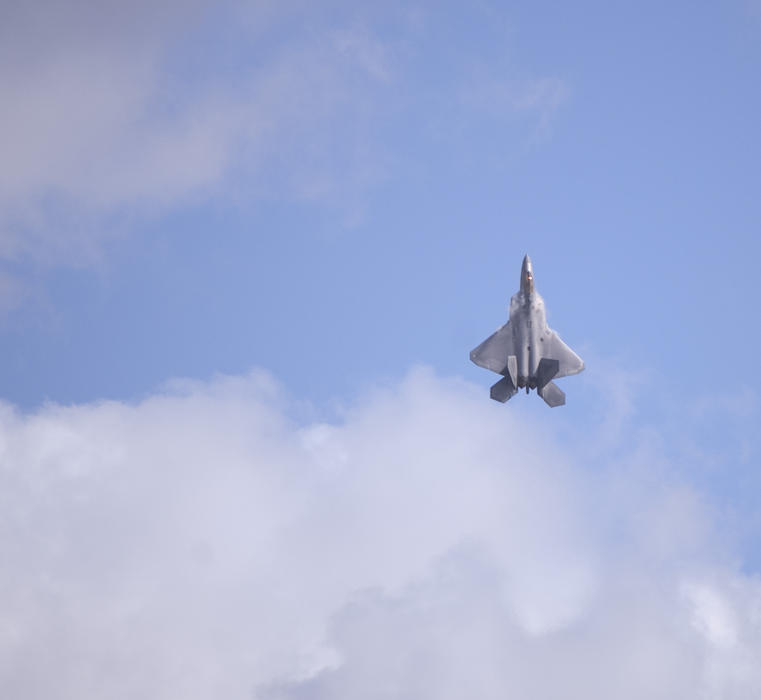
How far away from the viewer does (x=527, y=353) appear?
102 m

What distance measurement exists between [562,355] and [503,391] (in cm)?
927

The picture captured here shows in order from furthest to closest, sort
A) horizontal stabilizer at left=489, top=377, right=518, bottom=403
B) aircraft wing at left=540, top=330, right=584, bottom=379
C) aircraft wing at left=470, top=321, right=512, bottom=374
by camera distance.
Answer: aircraft wing at left=540, top=330, right=584, bottom=379, aircraft wing at left=470, top=321, right=512, bottom=374, horizontal stabilizer at left=489, top=377, right=518, bottom=403

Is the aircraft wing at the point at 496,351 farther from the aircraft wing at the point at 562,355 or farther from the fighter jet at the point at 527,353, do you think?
the aircraft wing at the point at 562,355

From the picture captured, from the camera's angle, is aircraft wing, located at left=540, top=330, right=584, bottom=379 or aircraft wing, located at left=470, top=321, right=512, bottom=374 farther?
aircraft wing, located at left=540, top=330, right=584, bottom=379

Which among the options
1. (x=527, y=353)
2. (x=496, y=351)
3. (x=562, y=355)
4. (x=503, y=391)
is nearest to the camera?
(x=527, y=353)

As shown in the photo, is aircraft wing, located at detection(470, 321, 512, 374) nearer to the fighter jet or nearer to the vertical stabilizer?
the fighter jet

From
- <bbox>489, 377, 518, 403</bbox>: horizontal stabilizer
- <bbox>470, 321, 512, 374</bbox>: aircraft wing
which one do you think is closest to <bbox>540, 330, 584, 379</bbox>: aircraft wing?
<bbox>470, 321, 512, 374</bbox>: aircraft wing

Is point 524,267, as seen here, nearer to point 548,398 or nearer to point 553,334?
point 553,334

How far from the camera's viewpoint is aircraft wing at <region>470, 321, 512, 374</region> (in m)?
104

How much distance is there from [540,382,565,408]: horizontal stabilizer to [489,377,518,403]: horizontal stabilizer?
3291 mm

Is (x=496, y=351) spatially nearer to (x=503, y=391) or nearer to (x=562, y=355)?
(x=503, y=391)

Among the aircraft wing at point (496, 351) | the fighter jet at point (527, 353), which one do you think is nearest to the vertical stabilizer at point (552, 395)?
the fighter jet at point (527, 353)

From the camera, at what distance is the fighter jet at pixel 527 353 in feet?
332

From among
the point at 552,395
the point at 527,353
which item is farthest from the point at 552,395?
the point at 527,353
